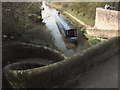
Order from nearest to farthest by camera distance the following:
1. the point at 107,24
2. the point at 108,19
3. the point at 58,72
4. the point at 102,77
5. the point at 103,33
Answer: the point at 58,72 → the point at 102,77 → the point at 103,33 → the point at 108,19 → the point at 107,24

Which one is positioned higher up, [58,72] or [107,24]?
[107,24]

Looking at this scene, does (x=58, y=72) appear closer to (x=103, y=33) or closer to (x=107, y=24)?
(x=103, y=33)

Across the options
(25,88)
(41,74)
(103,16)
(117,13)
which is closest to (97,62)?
(41,74)

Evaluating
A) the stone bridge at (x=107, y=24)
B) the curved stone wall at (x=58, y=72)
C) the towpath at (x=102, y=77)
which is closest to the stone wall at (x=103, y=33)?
the stone bridge at (x=107, y=24)

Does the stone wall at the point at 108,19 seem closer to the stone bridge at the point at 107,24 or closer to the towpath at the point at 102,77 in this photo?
the stone bridge at the point at 107,24

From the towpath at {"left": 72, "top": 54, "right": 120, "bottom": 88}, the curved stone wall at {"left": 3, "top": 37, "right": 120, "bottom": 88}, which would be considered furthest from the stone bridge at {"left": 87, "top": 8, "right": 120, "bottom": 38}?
the curved stone wall at {"left": 3, "top": 37, "right": 120, "bottom": 88}

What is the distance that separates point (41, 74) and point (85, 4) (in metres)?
20.9

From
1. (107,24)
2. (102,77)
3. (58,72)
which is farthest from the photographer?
(107,24)

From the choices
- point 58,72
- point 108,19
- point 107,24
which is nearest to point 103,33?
point 107,24

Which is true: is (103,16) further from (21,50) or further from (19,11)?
(21,50)

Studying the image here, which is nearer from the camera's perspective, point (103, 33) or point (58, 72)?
point (58, 72)

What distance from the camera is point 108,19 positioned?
1380cm

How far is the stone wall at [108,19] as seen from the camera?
1260cm

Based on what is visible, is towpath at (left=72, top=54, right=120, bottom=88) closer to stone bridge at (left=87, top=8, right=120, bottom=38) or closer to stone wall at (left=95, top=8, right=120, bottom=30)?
stone bridge at (left=87, top=8, right=120, bottom=38)
